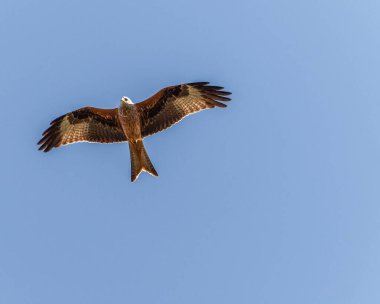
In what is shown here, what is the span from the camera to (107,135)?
13.6m

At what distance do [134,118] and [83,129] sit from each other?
145 centimetres

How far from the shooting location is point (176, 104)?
13.6 m

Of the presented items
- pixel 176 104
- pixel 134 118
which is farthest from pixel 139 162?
pixel 176 104

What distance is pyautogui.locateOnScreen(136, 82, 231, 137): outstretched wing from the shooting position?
43.9 ft

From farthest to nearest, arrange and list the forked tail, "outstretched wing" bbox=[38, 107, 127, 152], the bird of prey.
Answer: "outstretched wing" bbox=[38, 107, 127, 152]
the bird of prey
the forked tail

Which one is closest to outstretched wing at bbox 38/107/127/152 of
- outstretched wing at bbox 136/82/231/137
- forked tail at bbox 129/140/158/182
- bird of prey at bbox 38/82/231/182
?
bird of prey at bbox 38/82/231/182

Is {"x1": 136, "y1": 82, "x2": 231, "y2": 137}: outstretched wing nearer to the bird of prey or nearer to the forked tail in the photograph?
the bird of prey

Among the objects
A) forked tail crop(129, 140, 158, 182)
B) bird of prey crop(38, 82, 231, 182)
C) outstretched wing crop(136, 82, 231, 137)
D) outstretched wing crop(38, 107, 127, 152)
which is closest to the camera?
forked tail crop(129, 140, 158, 182)

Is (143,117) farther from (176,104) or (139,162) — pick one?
(139,162)

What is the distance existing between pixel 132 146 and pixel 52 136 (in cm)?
213

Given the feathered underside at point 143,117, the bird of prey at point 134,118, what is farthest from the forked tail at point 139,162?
the feathered underside at point 143,117

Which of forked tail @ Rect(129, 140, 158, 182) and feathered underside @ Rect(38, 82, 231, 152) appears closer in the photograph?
forked tail @ Rect(129, 140, 158, 182)

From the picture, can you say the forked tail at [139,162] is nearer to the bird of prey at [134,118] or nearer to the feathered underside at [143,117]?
the bird of prey at [134,118]

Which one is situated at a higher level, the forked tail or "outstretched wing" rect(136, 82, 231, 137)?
"outstretched wing" rect(136, 82, 231, 137)
